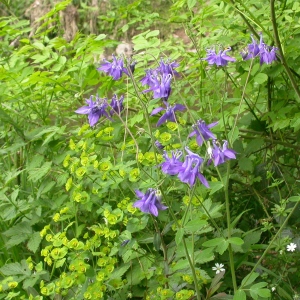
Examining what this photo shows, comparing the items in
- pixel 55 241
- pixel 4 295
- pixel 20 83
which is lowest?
pixel 4 295

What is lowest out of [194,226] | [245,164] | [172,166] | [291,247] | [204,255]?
[291,247]

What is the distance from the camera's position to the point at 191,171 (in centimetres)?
160

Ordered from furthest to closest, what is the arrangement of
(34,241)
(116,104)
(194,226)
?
(34,241) → (116,104) → (194,226)

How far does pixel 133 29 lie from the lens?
6715mm

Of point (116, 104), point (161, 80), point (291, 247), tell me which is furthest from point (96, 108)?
point (291, 247)

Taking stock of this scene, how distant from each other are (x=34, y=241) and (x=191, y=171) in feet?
3.36

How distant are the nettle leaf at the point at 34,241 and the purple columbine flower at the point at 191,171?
974 mm

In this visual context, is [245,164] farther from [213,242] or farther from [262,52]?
[213,242]

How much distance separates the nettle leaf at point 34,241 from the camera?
2330 mm

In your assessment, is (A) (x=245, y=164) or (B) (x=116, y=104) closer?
(B) (x=116, y=104)

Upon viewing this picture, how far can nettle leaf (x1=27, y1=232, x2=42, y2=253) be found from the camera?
2330mm

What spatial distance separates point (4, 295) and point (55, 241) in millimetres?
342

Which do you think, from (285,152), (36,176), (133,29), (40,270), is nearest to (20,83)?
(36,176)

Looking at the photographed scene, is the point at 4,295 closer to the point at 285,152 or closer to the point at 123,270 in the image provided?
the point at 123,270
